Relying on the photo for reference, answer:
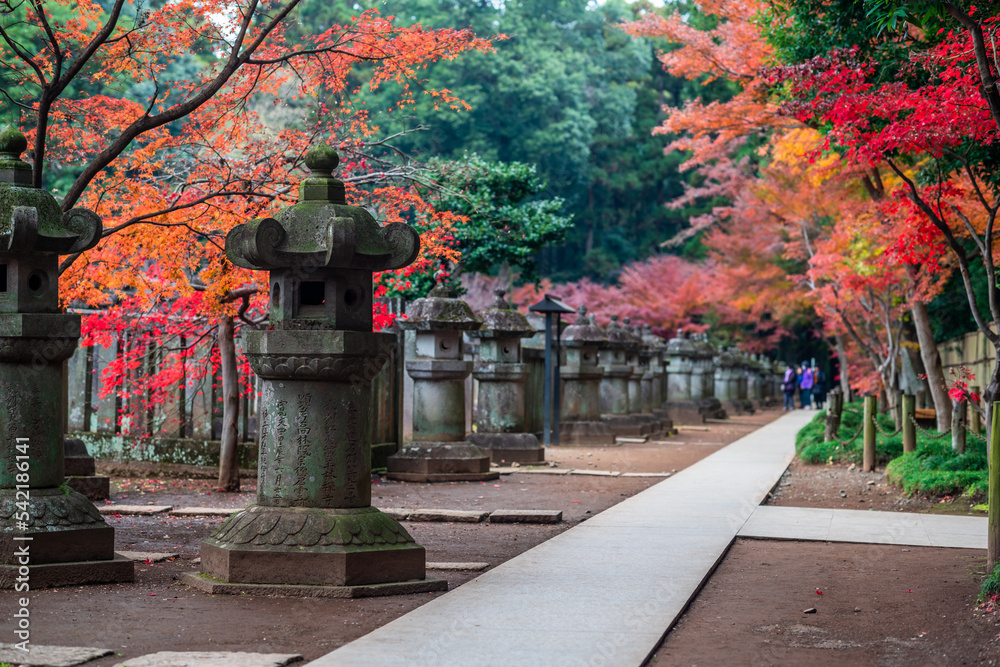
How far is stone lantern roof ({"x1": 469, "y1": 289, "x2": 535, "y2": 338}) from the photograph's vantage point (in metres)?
15.5

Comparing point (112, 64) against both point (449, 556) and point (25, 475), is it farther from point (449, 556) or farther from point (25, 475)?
point (449, 556)

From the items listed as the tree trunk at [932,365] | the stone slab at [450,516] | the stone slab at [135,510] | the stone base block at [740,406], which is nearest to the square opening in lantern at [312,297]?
the stone slab at [450,516]

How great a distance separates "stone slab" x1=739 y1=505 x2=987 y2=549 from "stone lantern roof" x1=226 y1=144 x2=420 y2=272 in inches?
169

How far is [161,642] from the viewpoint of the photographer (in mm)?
4887

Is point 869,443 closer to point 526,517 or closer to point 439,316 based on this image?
point 439,316

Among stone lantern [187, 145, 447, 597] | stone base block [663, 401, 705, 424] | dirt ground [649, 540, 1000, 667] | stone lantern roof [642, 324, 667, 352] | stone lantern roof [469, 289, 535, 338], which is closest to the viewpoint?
dirt ground [649, 540, 1000, 667]

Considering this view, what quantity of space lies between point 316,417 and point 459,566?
4.91 ft

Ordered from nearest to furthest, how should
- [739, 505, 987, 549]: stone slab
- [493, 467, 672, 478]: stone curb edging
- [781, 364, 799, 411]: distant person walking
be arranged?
1. [739, 505, 987, 549]: stone slab
2. [493, 467, 672, 478]: stone curb edging
3. [781, 364, 799, 411]: distant person walking

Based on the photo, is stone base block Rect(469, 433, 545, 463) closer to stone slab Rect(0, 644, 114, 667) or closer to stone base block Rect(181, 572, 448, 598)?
stone base block Rect(181, 572, 448, 598)

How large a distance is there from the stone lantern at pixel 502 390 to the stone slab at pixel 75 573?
9.43 meters

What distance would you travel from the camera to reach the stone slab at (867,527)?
8750 millimetres

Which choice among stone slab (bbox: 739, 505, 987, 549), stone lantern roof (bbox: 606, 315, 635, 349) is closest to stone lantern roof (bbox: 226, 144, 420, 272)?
stone slab (bbox: 739, 505, 987, 549)

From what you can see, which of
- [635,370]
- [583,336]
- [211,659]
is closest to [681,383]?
[635,370]

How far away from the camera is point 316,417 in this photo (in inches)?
253
